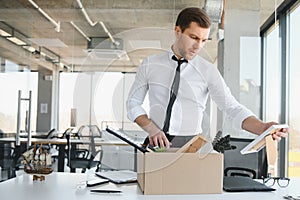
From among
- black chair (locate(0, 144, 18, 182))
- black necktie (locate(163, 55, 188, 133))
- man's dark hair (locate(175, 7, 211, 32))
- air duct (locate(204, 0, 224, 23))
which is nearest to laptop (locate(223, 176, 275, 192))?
black necktie (locate(163, 55, 188, 133))

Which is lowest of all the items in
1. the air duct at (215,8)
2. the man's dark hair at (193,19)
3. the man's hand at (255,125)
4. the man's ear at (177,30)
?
the man's hand at (255,125)

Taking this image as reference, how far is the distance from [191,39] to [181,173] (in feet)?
2.02

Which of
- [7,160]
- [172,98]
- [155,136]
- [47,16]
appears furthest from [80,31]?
[155,136]

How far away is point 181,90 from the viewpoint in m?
1.77

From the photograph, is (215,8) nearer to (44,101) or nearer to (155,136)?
(155,136)

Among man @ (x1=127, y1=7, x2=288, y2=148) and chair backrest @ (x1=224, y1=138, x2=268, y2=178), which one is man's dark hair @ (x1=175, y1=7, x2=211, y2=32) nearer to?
man @ (x1=127, y1=7, x2=288, y2=148)

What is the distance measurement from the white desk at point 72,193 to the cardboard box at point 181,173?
0.03 metres

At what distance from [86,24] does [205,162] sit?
5.22 meters

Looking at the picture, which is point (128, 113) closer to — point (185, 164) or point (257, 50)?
point (185, 164)

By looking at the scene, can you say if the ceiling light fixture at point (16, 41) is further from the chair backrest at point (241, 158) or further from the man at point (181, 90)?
the man at point (181, 90)

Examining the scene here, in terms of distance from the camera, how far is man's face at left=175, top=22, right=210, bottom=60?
5.41 ft

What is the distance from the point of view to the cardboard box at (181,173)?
1.31 m

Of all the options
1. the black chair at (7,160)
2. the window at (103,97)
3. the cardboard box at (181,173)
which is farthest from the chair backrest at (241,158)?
the black chair at (7,160)

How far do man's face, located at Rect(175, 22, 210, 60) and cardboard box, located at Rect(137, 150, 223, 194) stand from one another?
1.74 feet
